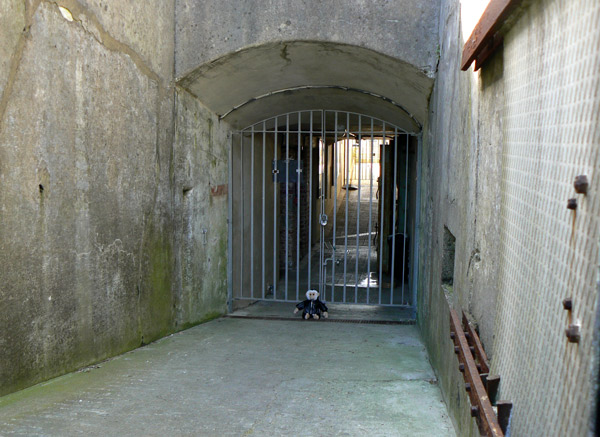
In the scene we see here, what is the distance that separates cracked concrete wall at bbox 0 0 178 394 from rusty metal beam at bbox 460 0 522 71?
2632 mm

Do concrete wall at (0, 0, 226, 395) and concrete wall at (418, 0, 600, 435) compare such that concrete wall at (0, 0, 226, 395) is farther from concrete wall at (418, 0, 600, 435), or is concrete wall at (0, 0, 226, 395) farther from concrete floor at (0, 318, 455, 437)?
concrete wall at (418, 0, 600, 435)

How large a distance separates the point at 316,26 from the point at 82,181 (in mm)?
2686

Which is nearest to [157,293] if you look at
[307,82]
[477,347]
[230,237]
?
[230,237]

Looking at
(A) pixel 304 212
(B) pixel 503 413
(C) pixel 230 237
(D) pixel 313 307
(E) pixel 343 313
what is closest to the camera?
(B) pixel 503 413

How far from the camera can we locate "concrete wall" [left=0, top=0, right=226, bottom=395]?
3756 millimetres

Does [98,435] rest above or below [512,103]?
below

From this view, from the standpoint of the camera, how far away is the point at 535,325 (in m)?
1.83

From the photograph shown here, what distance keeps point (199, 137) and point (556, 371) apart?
18.6ft

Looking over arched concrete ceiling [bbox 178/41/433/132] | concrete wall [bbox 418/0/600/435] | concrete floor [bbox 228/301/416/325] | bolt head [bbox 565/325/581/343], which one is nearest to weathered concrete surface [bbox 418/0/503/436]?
concrete wall [bbox 418/0/600/435]

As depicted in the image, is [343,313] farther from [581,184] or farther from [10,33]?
[581,184]

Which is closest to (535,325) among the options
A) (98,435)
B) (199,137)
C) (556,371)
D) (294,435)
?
(556,371)

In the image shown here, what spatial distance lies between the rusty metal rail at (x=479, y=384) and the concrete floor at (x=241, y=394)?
3.02 feet

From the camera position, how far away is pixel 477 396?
2.26m

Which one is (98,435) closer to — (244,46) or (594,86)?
(594,86)
